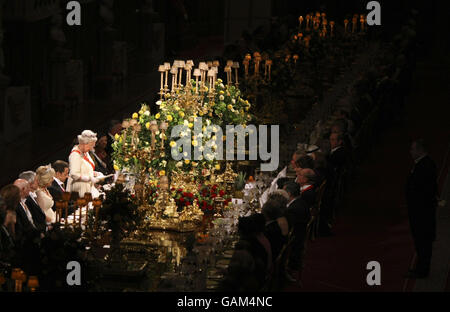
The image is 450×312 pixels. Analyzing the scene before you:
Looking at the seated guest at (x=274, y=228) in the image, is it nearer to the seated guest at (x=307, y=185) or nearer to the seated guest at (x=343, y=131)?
the seated guest at (x=307, y=185)

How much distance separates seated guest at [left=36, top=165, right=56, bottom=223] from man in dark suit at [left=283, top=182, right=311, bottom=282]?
209cm

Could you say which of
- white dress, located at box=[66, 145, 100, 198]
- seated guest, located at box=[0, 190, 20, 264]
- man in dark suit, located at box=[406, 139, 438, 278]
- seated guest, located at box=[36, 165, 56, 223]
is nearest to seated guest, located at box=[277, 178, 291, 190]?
man in dark suit, located at box=[406, 139, 438, 278]

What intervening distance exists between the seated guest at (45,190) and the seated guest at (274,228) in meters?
1.95

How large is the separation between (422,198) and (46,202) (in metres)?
3.50

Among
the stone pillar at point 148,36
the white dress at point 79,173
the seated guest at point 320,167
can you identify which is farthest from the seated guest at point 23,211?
the stone pillar at point 148,36

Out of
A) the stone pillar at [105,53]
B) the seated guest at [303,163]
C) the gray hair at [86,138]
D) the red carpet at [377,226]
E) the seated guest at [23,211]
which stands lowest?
the red carpet at [377,226]

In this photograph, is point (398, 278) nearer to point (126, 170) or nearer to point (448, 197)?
point (126, 170)

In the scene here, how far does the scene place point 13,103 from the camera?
13023mm

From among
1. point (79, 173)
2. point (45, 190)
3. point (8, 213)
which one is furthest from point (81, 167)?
point (8, 213)

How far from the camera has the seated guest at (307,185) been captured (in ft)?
29.4

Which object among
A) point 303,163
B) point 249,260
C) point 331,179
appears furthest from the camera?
point 331,179

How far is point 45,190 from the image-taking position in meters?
8.52

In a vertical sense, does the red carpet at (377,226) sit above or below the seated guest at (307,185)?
below

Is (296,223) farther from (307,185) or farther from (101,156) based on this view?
(101,156)
